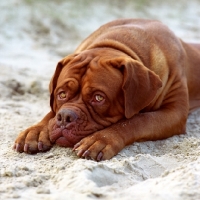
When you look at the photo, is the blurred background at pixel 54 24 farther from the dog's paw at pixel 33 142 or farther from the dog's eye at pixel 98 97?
the dog's eye at pixel 98 97

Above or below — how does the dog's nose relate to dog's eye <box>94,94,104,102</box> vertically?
below

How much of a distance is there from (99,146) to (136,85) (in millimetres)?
518

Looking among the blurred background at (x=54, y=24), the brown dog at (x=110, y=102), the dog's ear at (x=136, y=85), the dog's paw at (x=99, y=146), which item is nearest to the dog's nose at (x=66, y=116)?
the brown dog at (x=110, y=102)

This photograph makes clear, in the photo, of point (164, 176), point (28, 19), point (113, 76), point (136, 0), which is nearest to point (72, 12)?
point (28, 19)

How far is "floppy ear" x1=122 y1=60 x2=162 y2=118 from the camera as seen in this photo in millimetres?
3344

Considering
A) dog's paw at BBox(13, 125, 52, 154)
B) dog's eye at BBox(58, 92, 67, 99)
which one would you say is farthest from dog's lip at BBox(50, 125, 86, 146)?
dog's eye at BBox(58, 92, 67, 99)

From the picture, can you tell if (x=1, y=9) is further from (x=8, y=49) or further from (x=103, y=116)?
(x=103, y=116)

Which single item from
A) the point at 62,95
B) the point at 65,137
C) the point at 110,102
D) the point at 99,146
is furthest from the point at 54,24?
the point at 99,146

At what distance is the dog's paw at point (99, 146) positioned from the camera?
306 cm

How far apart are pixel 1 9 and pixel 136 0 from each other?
163 inches

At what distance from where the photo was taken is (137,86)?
3.38 meters

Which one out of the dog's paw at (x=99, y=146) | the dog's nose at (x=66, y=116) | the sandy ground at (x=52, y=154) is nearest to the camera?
the sandy ground at (x=52, y=154)

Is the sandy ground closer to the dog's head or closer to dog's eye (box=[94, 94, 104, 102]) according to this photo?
the dog's head

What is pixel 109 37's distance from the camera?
389 centimetres
